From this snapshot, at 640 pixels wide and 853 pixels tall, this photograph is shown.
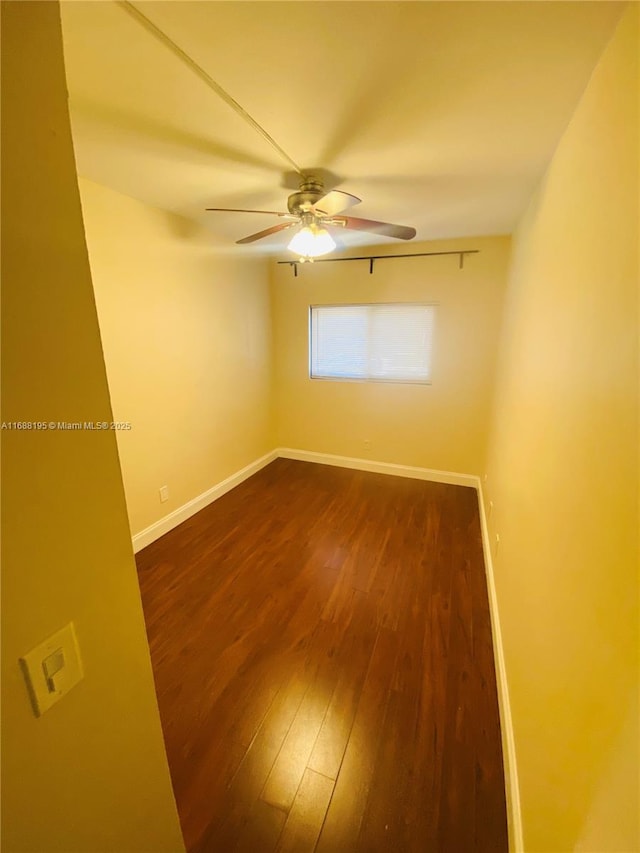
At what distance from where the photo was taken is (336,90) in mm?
1139

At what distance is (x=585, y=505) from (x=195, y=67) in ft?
5.78

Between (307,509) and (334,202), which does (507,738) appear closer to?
(307,509)

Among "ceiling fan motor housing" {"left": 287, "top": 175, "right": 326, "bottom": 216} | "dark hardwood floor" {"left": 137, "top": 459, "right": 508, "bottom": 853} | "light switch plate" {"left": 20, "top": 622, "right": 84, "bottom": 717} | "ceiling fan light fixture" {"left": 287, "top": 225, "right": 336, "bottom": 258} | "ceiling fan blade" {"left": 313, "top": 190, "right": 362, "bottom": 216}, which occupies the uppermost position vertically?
"ceiling fan motor housing" {"left": 287, "top": 175, "right": 326, "bottom": 216}

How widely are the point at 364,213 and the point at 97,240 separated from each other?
1.77 metres

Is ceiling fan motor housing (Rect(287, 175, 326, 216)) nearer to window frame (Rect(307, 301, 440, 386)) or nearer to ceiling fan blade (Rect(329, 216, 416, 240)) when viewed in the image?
ceiling fan blade (Rect(329, 216, 416, 240))

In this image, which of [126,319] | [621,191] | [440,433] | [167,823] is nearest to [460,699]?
[167,823]

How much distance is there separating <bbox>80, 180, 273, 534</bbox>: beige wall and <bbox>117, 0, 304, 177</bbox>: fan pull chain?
3.98ft

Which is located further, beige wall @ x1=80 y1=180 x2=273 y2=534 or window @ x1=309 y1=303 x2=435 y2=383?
window @ x1=309 y1=303 x2=435 y2=383

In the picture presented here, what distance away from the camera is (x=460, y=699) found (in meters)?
1.48

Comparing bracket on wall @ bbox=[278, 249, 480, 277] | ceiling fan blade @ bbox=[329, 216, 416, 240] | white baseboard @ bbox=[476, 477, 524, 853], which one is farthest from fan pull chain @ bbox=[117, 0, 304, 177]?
white baseboard @ bbox=[476, 477, 524, 853]

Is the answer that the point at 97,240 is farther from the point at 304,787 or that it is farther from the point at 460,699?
the point at 460,699

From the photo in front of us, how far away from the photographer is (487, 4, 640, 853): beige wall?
625 mm

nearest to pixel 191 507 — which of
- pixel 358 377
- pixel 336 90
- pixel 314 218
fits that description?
pixel 358 377

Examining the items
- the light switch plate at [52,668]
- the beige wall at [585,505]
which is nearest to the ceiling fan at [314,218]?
the beige wall at [585,505]
